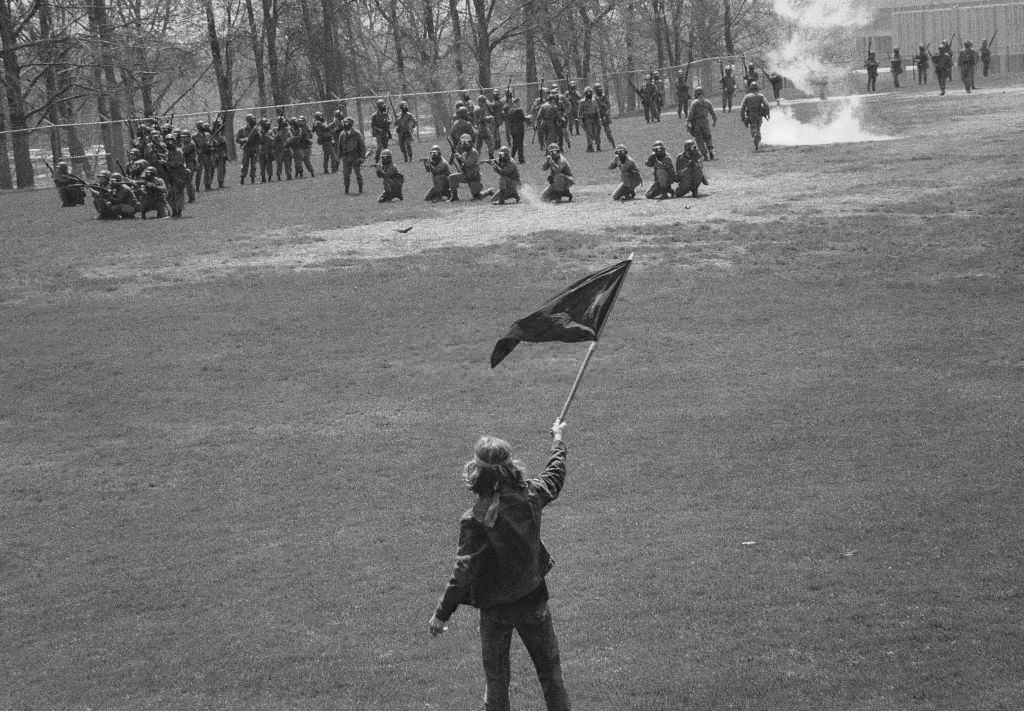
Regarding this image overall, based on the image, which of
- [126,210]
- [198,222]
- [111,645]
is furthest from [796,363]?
[126,210]

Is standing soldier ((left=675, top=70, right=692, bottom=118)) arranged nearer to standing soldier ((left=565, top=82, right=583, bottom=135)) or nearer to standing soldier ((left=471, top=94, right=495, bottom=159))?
standing soldier ((left=565, top=82, right=583, bottom=135))

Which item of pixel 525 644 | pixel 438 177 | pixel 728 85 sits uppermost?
pixel 728 85

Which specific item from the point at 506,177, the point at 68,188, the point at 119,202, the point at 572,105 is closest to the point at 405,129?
the point at 572,105

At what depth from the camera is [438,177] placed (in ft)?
103

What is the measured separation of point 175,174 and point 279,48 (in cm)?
4226

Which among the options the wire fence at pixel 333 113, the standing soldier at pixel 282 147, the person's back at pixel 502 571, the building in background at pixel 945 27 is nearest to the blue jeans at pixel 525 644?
the person's back at pixel 502 571

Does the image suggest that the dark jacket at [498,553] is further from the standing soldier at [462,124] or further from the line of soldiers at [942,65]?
the line of soldiers at [942,65]

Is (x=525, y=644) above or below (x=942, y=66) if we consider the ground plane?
below

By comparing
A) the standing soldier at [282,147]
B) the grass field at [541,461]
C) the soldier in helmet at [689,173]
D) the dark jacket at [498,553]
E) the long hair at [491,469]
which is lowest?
the grass field at [541,461]

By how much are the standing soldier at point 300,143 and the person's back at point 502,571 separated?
33.8 metres

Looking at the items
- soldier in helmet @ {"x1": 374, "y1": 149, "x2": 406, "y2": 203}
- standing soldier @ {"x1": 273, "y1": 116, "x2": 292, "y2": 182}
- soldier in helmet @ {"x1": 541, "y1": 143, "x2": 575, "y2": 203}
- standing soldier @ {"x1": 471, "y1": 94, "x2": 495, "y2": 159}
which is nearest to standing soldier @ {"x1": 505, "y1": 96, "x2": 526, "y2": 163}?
standing soldier @ {"x1": 471, "y1": 94, "x2": 495, "y2": 159}

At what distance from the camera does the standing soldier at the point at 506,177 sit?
30141 mm

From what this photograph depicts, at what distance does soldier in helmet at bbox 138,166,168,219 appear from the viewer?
31.3 meters

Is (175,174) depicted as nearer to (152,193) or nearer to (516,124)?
(152,193)
